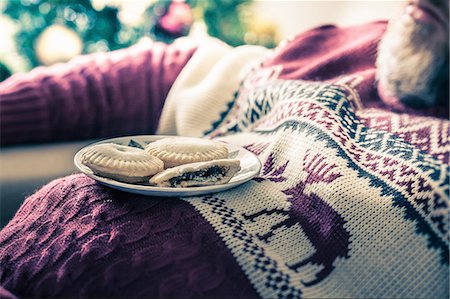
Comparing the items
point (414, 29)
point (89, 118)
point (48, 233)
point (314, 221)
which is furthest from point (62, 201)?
point (414, 29)

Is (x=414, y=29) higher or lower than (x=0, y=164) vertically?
higher

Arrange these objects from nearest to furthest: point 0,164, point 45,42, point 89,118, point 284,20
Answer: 1. point 0,164
2. point 89,118
3. point 45,42
4. point 284,20

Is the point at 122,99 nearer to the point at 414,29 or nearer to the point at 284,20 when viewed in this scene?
the point at 414,29

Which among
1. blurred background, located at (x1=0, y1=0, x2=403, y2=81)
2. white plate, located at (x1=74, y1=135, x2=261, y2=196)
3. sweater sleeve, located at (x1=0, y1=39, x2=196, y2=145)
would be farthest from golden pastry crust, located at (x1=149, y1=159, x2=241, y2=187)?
blurred background, located at (x1=0, y1=0, x2=403, y2=81)

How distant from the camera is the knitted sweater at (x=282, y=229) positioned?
0.43 m

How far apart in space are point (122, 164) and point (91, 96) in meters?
0.52

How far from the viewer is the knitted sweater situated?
0.43 meters

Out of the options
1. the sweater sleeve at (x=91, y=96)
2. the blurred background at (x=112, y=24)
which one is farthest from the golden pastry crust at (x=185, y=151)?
the blurred background at (x=112, y=24)

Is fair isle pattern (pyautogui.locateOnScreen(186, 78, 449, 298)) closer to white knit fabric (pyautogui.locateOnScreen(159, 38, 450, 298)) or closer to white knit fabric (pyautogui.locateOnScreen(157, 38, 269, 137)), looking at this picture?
white knit fabric (pyautogui.locateOnScreen(159, 38, 450, 298))

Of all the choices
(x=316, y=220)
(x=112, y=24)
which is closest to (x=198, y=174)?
(x=316, y=220)

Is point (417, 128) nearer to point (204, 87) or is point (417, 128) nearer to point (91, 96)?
point (204, 87)

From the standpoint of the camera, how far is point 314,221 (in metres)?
0.50

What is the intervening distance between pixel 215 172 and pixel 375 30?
570 millimetres

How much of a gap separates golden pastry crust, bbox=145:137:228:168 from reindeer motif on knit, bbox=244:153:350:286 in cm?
8
